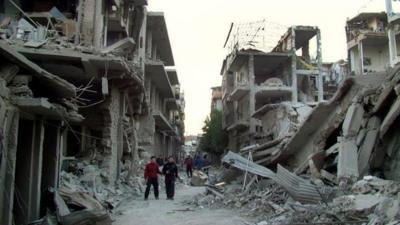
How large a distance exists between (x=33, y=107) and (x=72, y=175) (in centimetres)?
645

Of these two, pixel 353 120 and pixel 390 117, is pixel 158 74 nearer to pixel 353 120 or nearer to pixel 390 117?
pixel 353 120

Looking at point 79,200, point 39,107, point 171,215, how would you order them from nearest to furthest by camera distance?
point 39,107, point 79,200, point 171,215

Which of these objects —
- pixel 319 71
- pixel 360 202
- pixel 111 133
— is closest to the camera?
pixel 360 202

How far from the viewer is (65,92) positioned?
903 cm

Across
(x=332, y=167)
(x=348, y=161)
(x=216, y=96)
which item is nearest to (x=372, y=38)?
(x=332, y=167)

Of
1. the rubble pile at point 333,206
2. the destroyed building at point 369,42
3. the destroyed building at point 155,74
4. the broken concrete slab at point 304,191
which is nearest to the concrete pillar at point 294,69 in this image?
the destroyed building at point 369,42

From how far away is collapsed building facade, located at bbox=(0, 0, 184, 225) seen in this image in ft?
24.5

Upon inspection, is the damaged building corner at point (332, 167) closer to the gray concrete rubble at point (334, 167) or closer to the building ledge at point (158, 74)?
the gray concrete rubble at point (334, 167)

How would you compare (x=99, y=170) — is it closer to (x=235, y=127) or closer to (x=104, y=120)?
(x=104, y=120)

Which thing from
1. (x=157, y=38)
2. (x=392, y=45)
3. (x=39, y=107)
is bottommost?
(x=39, y=107)

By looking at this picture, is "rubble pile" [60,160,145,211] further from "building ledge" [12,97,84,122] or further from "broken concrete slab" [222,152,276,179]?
A: "broken concrete slab" [222,152,276,179]

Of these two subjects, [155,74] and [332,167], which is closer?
[332,167]

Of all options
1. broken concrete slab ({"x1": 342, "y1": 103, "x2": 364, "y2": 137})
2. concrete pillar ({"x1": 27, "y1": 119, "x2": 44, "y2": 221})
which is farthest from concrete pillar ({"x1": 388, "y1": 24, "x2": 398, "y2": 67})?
concrete pillar ({"x1": 27, "y1": 119, "x2": 44, "y2": 221})

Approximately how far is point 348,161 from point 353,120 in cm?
112
